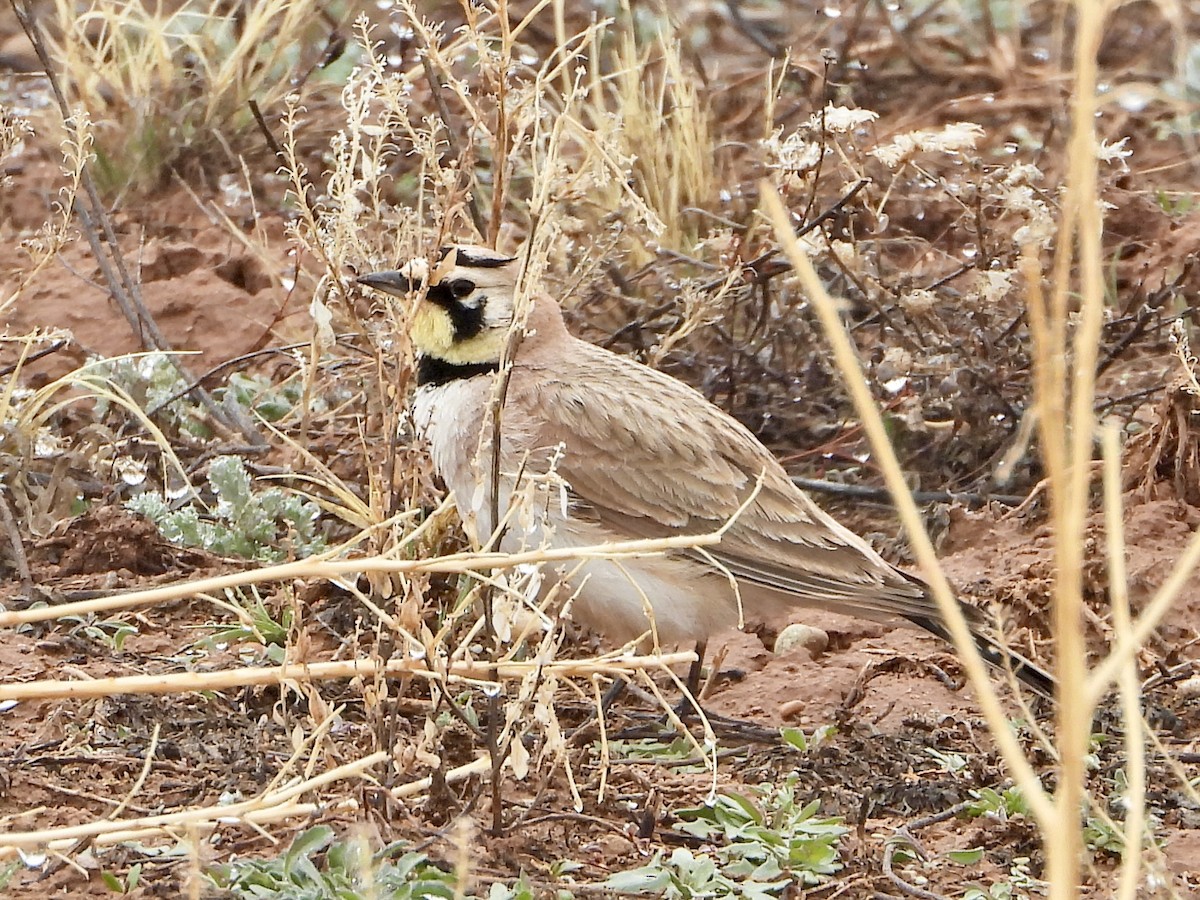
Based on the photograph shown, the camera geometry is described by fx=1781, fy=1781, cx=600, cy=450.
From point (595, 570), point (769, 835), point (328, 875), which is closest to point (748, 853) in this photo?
point (769, 835)

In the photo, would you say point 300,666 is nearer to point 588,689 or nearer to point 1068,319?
point 588,689

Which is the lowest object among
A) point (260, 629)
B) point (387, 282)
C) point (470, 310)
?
point (260, 629)

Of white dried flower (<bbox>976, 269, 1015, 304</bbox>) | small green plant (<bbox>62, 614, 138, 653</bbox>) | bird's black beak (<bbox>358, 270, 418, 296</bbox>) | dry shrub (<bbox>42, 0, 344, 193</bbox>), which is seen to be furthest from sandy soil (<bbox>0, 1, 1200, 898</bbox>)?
dry shrub (<bbox>42, 0, 344, 193</bbox>)

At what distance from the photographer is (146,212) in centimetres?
668

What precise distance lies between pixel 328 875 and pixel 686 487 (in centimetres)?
161

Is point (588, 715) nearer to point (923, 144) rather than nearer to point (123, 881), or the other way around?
point (123, 881)

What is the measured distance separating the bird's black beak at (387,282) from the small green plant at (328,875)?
1.42 m

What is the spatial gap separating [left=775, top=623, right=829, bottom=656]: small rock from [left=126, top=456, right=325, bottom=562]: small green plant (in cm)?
120

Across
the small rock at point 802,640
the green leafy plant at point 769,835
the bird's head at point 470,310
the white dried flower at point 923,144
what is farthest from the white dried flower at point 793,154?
the green leafy plant at point 769,835

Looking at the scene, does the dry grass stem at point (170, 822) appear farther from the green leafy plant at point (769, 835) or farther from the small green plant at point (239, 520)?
the small green plant at point (239, 520)

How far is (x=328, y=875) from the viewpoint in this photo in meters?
2.83

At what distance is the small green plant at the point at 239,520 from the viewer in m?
4.60

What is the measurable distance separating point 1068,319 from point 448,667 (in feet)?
9.86

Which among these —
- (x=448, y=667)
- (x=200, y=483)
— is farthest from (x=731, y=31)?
(x=448, y=667)
